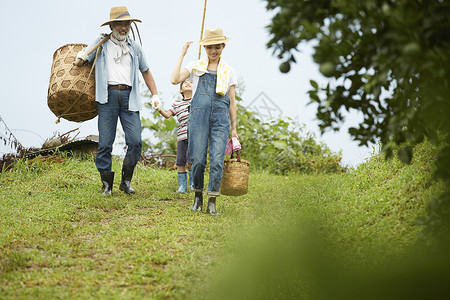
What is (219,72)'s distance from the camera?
18.8 ft

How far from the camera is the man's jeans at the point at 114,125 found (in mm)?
6703

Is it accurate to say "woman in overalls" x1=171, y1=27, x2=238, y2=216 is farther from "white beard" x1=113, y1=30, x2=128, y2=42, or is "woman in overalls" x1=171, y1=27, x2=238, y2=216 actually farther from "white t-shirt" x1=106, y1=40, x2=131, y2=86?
"white beard" x1=113, y1=30, x2=128, y2=42

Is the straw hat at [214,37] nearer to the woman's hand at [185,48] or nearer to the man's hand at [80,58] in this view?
the woman's hand at [185,48]

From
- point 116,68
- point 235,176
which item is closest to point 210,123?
point 235,176

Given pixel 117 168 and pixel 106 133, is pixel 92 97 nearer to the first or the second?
pixel 106 133

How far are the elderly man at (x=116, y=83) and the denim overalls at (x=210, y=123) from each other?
1.27 meters

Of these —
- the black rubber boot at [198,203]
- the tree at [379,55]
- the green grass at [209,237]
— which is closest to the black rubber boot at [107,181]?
the green grass at [209,237]

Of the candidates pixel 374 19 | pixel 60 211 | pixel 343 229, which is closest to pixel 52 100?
pixel 60 211

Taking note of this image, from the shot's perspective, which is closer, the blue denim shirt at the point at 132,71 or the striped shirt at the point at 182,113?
the blue denim shirt at the point at 132,71

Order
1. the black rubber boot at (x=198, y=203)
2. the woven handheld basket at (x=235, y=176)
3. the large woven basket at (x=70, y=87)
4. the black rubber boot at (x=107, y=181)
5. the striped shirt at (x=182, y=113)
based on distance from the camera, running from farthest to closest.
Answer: the striped shirt at (x=182, y=113) → the black rubber boot at (x=107, y=181) → the large woven basket at (x=70, y=87) → the black rubber boot at (x=198, y=203) → the woven handheld basket at (x=235, y=176)

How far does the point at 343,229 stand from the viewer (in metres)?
5.18

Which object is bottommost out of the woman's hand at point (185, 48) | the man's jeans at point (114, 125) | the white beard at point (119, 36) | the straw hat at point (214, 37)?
the man's jeans at point (114, 125)

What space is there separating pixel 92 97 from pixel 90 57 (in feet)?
1.77

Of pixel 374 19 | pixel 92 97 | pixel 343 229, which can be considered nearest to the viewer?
pixel 374 19
